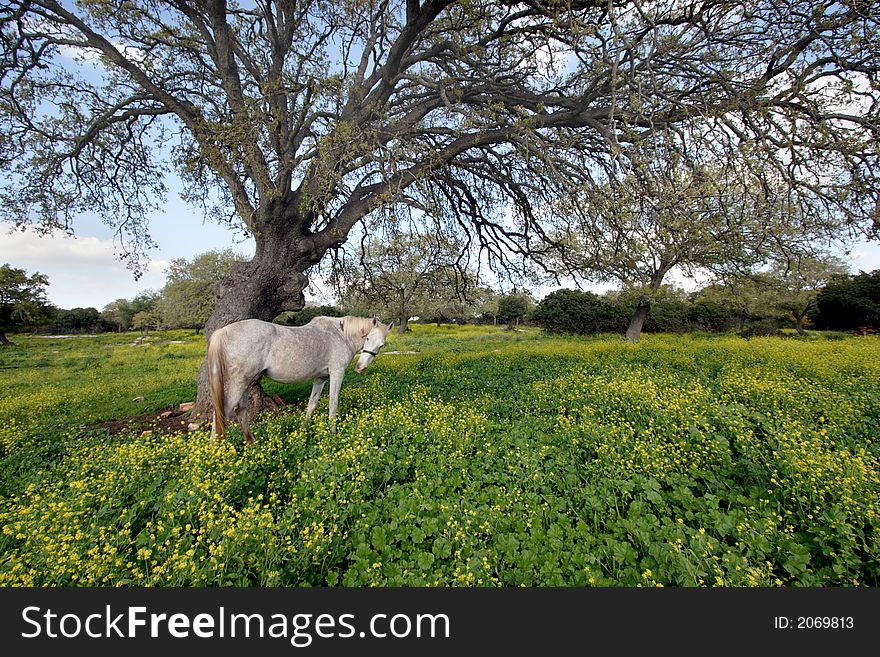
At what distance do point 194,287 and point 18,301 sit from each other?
45.0ft

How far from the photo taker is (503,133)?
288 inches

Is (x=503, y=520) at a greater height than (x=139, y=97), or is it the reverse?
(x=139, y=97)

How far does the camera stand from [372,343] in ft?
21.0

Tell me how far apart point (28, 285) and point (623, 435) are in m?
52.3

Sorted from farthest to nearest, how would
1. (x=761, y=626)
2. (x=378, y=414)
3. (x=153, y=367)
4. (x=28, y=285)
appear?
(x=28, y=285)
(x=153, y=367)
(x=378, y=414)
(x=761, y=626)

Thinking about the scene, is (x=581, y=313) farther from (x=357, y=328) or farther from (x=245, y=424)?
(x=245, y=424)

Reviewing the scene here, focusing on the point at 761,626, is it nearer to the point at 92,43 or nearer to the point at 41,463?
the point at 41,463

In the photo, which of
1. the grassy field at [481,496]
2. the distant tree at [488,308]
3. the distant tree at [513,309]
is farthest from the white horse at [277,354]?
the distant tree at [513,309]

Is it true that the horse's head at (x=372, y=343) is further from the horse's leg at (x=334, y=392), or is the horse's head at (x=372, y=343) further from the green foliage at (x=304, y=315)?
the green foliage at (x=304, y=315)

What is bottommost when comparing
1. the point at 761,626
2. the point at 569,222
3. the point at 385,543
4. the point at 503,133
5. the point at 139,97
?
the point at 761,626

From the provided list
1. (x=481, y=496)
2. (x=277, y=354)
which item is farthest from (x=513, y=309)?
(x=481, y=496)

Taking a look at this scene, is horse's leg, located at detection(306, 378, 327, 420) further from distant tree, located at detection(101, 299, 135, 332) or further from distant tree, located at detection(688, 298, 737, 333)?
distant tree, located at detection(101, 299, 135, 332)

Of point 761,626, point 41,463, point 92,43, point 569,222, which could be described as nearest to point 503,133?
point 569,222

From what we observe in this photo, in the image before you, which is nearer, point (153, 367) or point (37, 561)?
point (37, 561)
